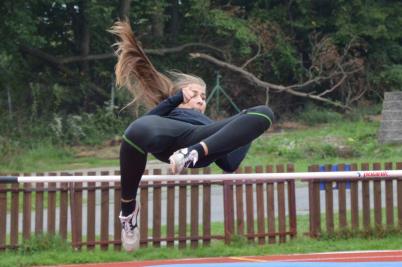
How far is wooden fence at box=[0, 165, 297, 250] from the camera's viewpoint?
8.52 m

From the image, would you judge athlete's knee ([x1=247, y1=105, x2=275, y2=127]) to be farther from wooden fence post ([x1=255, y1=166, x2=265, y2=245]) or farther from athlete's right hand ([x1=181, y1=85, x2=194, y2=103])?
wooden fence post ([x1=255, y1=166, x2=265, y2=245])

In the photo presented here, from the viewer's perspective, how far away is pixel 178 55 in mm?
22859

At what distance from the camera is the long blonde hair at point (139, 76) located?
540 cm

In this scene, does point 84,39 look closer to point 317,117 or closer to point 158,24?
point 158,24

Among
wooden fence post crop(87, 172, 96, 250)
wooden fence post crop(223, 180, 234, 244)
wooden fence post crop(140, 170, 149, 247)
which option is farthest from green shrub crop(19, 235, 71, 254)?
wooden fence post crop(223, 180, 234, 244)

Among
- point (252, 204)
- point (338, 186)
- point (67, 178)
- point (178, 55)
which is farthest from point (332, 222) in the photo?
point (178, 55)

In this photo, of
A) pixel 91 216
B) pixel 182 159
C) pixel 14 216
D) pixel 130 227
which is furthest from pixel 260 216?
pixel 182 159

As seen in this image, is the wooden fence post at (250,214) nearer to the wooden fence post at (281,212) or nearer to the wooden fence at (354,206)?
the wooden fence post at (281,212)

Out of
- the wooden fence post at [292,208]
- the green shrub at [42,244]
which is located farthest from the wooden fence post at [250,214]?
the green shrub at [42,244]

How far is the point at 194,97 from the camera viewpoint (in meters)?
5.28

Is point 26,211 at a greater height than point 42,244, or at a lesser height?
greater

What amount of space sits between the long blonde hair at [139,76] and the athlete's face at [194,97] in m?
0.06

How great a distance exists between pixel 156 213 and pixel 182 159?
4.12m

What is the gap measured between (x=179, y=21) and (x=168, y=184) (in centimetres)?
1531
